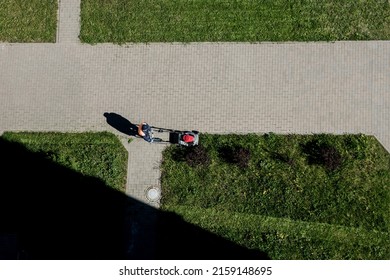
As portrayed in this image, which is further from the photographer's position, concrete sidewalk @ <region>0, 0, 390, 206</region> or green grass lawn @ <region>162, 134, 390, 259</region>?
concrete sidewalk @ <region>0, 0, 390, 206</region>

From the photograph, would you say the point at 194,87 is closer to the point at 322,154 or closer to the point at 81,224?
the point at 322,154

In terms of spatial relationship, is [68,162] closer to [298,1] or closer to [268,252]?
[268,252]

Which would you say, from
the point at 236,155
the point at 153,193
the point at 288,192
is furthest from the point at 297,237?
the point at 153,193

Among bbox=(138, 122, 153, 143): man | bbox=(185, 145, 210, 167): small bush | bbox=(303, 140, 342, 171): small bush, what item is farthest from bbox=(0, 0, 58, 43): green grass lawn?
bbox=(303, 140, 342, 171): small bush

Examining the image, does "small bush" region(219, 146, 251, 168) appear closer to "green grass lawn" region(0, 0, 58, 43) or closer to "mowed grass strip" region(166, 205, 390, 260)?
"mowed grass strip" region(166, 205, 390, 260)

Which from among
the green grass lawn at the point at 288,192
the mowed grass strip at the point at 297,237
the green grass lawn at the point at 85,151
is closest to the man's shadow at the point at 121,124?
the green grass lawn at the point at 85,151

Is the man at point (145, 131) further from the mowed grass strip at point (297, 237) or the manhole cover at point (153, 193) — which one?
the mowed grass strip at point (297, 237)

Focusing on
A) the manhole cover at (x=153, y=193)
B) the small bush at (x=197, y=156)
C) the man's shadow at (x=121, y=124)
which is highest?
the man's shadow at (x=121, y=124)
